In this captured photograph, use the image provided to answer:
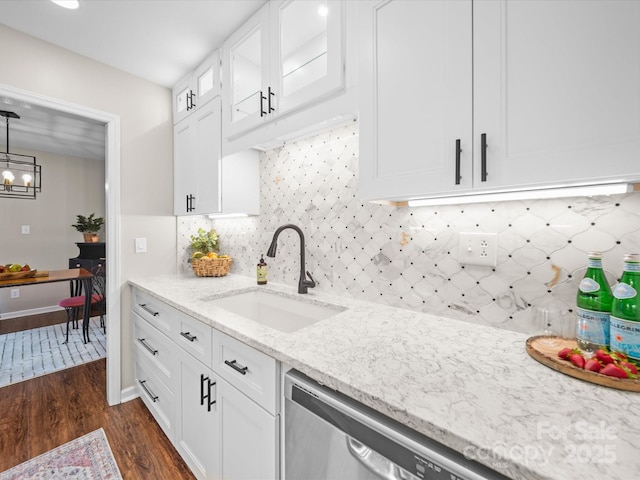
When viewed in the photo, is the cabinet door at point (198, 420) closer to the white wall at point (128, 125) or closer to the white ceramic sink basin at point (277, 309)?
the white ceramic sink basin at point (277, 309)

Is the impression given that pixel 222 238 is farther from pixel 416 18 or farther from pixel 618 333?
pixel 618 333

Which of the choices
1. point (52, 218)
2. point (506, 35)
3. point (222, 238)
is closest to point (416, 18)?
point (506, 35)

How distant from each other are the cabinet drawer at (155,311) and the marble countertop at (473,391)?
58cm

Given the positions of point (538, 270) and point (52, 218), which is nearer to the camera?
point (538, 270)

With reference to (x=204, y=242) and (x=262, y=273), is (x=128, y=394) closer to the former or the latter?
(x=204, y=242)

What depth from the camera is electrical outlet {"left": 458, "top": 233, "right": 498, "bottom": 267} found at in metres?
1.03

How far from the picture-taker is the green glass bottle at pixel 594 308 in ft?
2.50

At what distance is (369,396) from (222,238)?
1.99m

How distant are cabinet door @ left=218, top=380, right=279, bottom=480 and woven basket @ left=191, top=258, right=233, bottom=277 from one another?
1093mm

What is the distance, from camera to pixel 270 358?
91 centimetres

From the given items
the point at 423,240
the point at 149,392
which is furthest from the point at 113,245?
the point at 423,240

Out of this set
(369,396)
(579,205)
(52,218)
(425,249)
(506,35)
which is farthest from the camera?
(52,218)

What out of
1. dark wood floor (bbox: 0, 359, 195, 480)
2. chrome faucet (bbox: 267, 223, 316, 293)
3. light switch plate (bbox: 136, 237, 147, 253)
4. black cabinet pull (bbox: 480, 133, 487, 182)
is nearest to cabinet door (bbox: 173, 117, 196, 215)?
light switch plate (bbox: 136, 237, 147, 253)

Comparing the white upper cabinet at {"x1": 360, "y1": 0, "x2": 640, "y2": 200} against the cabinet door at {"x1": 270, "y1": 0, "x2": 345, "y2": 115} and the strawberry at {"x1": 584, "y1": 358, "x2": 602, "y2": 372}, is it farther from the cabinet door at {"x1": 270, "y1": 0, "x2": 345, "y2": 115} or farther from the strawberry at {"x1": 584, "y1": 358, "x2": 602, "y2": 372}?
the strawberry at {"x1": 584, "y1": 358, "x2": 602, "y2": 372}
